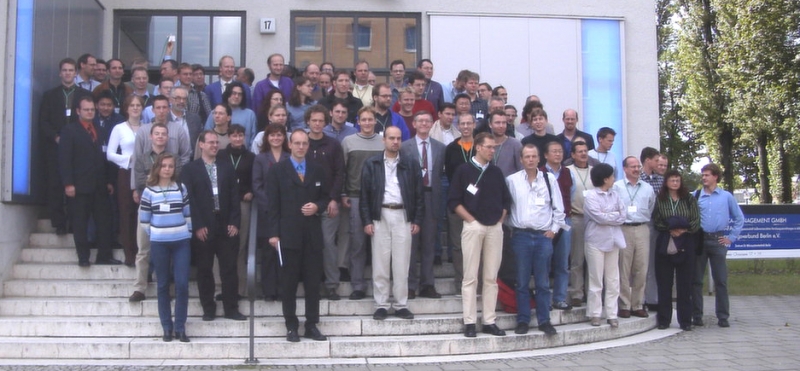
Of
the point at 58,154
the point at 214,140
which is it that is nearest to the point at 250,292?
the point at 214,140

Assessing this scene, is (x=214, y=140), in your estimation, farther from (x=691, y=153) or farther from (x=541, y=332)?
(x=691, y=153)

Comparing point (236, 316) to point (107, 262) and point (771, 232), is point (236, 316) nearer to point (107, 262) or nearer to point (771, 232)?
point (107, 262)

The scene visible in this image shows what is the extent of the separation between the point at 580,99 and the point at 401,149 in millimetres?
6172

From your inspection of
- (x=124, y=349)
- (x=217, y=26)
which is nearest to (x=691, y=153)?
(x=217, y=26)

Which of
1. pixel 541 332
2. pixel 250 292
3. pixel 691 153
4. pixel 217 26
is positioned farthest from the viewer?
pixel 691 153

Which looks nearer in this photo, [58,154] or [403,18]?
[58,154]

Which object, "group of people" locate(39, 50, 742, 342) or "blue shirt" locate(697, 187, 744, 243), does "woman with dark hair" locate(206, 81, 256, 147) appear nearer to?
"group of people" locate(39, 50, 742, 342)

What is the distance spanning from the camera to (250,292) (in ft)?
23.7

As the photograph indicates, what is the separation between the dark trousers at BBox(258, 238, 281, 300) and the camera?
830cm

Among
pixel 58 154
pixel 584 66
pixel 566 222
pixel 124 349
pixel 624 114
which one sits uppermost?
pixel 584 66

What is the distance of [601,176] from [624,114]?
5.68 meters

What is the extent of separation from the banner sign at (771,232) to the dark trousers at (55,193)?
1082 cm

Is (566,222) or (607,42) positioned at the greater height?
(607,42)

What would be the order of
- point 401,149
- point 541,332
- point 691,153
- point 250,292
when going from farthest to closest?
point 691,153
point 401,149
point 541,332
point 250,292
